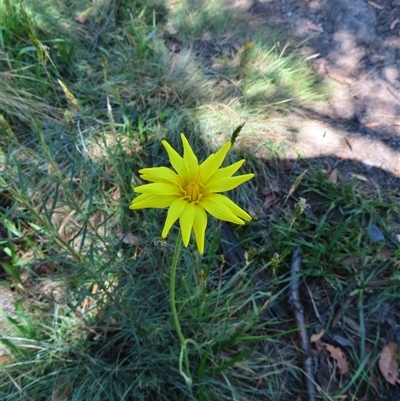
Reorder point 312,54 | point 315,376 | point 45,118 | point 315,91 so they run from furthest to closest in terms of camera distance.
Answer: point 312,54 < point 315,91 < point 45,118 < point 315,376

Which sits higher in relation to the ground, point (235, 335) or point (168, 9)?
point (168, 9)

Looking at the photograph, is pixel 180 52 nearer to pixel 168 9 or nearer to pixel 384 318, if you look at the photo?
pixel 168 9

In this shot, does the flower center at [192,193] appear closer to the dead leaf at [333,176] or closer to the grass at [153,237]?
the grass at [153,237]

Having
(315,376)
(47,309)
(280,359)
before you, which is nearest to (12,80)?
(47,309)

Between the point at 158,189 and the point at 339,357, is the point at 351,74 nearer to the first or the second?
the point at 339,357

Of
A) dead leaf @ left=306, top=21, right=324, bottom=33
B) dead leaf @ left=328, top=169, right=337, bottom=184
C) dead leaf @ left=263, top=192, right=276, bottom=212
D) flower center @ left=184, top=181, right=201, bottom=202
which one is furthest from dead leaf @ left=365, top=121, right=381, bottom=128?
flower center @ left=184, top=181, right=201, bottom=202

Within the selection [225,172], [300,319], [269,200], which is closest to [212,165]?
[225,172]
